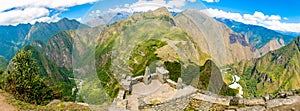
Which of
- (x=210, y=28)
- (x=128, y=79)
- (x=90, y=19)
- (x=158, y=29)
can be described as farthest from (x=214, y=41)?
(x=128, y=79)

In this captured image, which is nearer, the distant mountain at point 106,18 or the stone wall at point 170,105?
the distant mountain at point 106,18

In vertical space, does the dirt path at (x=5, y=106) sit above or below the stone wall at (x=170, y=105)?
below

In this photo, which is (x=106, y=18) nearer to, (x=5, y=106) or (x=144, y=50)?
(x=144, y=50)

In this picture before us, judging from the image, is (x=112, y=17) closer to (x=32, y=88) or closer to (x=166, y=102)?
(x=166, y=102)

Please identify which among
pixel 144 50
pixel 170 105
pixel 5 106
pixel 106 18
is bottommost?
pixel 5 106

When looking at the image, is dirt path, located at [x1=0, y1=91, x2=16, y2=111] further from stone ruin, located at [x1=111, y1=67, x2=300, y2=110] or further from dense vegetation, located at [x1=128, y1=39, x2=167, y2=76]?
dense vegetation, located at [x1=128, y1=39, x2=167, y2=76]

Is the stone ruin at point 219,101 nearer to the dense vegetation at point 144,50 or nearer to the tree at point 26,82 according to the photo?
the dense vegetation at point 144,50

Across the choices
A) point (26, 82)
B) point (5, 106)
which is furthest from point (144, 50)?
point (26, 82)

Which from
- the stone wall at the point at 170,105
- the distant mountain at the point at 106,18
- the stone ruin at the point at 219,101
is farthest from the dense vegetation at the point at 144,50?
the stone wall at the point at 170,105

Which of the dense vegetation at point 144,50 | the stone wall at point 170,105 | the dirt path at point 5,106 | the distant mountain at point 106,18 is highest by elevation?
the distant mountain at point 106,18
